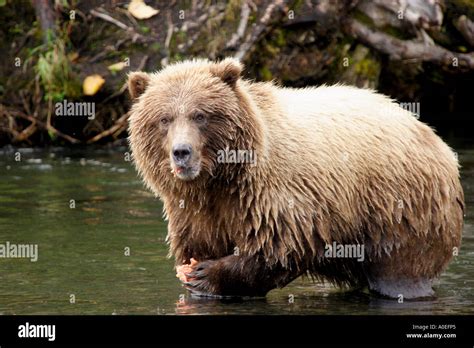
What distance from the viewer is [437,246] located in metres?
9.29

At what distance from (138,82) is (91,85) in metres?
8.69

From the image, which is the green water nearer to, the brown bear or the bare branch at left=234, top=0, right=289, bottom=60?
the brown bear

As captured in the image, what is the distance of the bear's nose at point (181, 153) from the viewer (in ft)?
27.0

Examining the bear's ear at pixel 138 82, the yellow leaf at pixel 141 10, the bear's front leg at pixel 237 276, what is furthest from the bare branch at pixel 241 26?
the bear's front leg at pixel 237 276

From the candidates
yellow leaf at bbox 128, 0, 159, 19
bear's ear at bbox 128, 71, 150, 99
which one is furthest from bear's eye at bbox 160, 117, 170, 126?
yellow leaf at bbox 128, 0, 159, 19

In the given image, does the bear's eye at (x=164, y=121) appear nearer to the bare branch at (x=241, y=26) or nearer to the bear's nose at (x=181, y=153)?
the bear's nose at (x=181, y=153)

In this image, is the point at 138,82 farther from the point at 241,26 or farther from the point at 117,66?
the point at 117,66

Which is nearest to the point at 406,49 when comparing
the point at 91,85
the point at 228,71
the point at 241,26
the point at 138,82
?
the point at 241,26

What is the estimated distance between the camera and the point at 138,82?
887 cm

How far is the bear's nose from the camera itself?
8227 mm

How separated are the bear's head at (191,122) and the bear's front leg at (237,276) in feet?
2.34

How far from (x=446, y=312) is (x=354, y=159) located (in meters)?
1.41

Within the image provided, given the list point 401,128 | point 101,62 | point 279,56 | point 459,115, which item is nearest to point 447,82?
point 459,115

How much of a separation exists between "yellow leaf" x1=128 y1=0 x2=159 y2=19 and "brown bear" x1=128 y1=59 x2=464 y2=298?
874 centimetres
